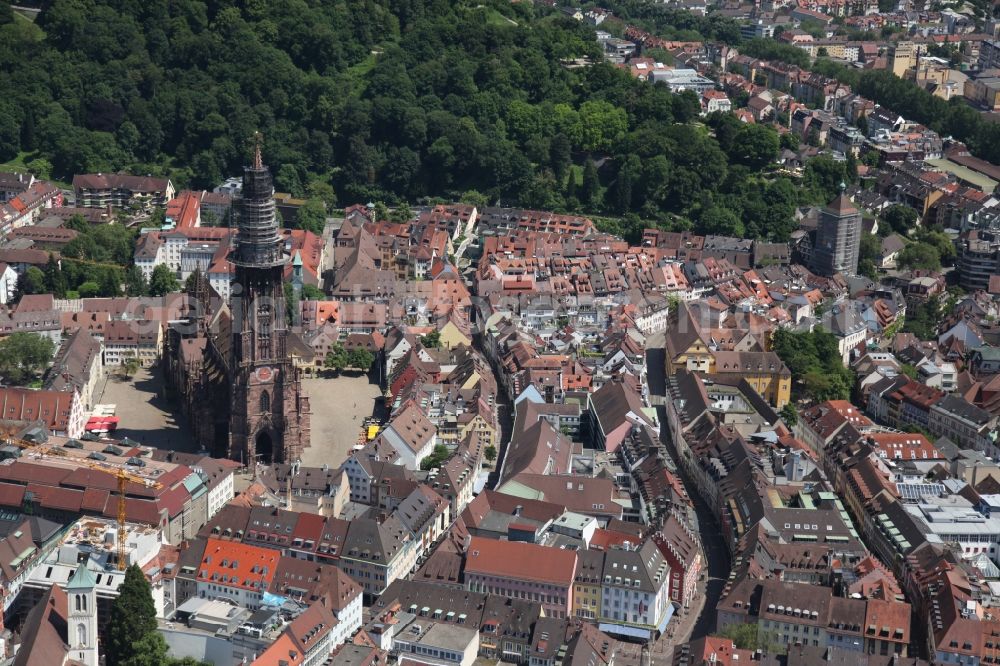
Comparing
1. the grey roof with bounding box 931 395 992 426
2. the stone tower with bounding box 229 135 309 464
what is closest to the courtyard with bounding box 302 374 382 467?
the stone tower with bounding box 229 135 309 464

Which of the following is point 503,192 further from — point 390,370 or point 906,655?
point 906,655

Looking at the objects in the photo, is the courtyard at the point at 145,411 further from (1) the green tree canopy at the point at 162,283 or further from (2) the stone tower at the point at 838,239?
(2) the stone tower at the point at 838,239

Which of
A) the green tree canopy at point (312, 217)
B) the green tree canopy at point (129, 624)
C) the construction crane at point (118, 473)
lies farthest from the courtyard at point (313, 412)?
the green tree canopy at point (312, 217)

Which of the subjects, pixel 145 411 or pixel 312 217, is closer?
pixel 145 411

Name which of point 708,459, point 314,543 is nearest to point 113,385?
point 314,543

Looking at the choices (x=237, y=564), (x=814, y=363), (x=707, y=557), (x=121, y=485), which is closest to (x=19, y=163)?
(x=121, y=485)

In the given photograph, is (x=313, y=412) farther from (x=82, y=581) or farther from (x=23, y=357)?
(x=82, y=581)
